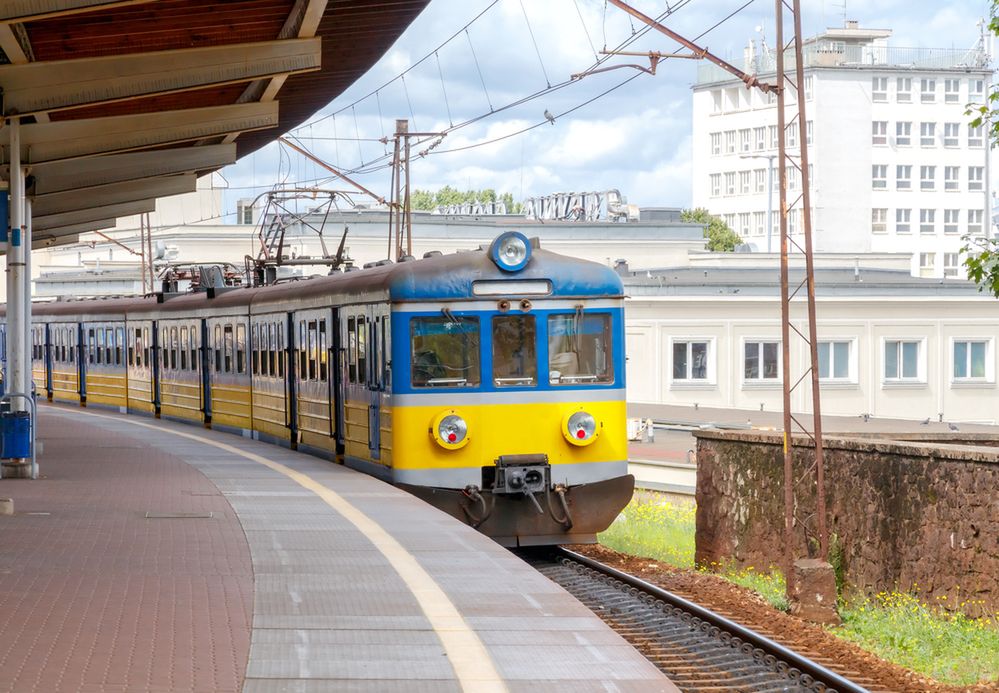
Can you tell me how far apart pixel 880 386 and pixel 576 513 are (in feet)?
110

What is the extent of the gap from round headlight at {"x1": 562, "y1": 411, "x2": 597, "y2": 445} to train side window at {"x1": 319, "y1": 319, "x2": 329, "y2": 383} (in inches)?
161

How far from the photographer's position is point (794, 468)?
19.8 meters

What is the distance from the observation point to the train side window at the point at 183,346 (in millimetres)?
30123

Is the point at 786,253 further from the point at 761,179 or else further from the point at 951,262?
the point at 951,262

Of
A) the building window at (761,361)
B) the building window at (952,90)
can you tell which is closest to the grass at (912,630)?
the building window at (761,361)

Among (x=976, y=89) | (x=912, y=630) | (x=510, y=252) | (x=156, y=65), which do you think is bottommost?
(x=912, y=630)

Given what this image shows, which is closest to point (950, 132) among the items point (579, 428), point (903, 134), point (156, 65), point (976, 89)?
point (903, 134)

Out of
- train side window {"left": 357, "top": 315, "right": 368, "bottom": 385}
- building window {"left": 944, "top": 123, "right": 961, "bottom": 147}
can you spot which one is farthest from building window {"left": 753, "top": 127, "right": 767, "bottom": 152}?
train side window {"left": 357, "top": 315, "right": 368, "bottom": 385}

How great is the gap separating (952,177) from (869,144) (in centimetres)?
790

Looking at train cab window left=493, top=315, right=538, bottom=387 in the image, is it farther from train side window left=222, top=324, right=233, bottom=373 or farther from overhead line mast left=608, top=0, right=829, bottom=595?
train side window left=222, top=324, right=233, bottom=373

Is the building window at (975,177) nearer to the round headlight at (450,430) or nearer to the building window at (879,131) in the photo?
the building window at (879,131)

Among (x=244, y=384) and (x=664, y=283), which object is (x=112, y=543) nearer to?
(x=244, y=384)

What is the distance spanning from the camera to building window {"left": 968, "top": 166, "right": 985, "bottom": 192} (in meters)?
105

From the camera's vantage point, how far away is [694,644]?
1271 centimetres
